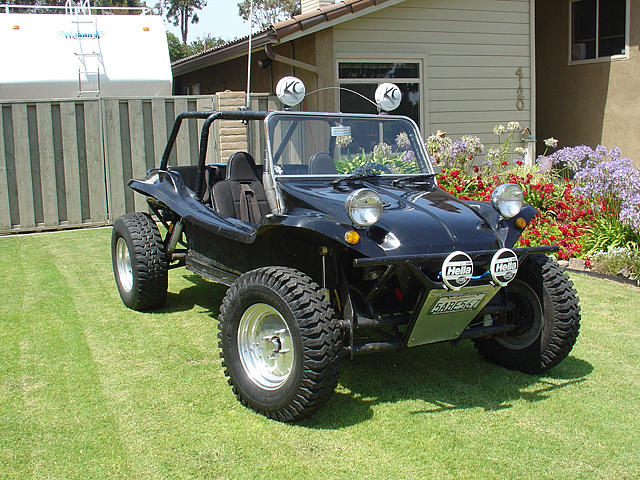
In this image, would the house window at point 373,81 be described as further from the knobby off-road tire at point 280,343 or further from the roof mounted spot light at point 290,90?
the knobby off-road tire at point 280,343

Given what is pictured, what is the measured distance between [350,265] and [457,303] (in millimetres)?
685

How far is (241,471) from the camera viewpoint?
313cm

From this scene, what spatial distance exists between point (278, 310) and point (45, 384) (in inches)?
62.5

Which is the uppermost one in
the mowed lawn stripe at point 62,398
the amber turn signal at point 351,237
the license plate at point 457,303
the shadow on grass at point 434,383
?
the amber turn signal at point 351,237

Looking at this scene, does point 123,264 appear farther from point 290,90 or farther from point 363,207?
point 363,207

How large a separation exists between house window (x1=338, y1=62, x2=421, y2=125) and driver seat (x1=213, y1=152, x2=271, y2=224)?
20.1 feet

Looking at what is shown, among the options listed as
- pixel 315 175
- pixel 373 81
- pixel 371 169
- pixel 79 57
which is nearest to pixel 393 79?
pixel 373 81

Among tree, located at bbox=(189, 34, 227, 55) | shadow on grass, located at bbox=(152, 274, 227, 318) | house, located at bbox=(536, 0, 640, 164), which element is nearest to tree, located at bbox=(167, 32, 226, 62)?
tree, located at bbox=(189, 34, 227, 55)

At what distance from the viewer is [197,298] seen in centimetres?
634

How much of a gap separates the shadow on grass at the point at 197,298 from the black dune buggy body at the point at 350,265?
73 centimetres

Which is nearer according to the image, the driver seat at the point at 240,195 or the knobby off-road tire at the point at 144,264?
the driver seat at the point at 240,195

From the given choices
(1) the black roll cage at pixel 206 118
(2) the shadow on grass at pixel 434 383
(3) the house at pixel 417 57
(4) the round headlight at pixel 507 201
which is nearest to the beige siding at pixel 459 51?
(3) the house at pixel 417 57

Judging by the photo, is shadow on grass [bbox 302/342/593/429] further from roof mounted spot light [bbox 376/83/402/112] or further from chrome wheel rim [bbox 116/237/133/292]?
chrome wheel rim [bbox 116/237/133/292]

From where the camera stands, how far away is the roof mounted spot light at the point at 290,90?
494cm
